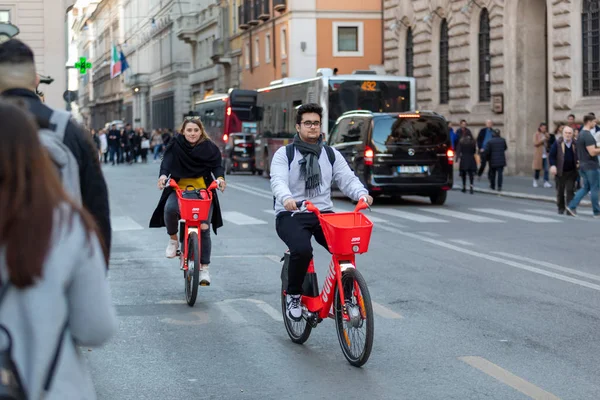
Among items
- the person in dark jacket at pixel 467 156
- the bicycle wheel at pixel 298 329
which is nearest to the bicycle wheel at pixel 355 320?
the bicycle wheel at pixel 298 329

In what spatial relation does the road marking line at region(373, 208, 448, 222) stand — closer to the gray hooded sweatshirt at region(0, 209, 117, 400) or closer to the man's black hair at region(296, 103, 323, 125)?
the man's black hair at region(296, 103, 323, 125)

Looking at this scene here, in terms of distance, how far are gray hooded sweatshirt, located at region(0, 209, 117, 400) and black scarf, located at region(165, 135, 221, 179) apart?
731 cm

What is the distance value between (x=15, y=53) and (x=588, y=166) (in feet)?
54.0

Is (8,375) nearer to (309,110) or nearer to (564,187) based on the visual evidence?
(309,110)

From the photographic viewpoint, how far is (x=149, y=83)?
300 feet

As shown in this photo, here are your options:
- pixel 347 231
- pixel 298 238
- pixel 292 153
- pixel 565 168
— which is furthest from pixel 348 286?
pixel 565 168

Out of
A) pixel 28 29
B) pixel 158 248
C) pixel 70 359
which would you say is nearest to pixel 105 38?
pixel 28 29

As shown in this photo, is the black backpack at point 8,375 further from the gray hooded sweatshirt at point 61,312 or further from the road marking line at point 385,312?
the road marking line at point 385,312

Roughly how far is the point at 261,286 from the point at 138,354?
3.33m

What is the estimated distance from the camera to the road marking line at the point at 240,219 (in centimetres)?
1812

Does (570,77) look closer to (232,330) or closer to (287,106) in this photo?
(287,106)

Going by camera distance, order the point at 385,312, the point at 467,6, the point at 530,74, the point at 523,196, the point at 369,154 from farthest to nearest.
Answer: the point at 467,6 → the point at 530,74 → the point at 523,196 → the point at 369,154 → the point at 385,312

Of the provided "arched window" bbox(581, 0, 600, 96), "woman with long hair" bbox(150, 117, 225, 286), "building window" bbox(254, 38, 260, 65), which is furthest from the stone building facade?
"woman with long hair" bbox(150, 117, 225, 286)

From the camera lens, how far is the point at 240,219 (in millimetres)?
18844
